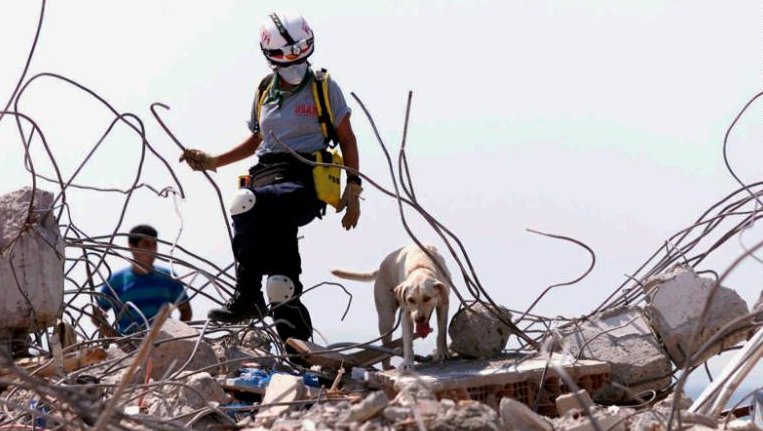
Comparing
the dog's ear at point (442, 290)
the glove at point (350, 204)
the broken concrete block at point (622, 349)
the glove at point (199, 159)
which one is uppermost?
the glove at point (199, 159)

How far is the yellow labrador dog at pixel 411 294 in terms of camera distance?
7.33 metres

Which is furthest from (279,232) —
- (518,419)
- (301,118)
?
(518,419)

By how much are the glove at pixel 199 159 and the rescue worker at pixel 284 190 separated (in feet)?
2.19

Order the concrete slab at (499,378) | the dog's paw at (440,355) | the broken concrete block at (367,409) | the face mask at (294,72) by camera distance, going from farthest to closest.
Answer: the face mask at (294,72), the dog's paw at (440,355), the concrete slab at (499,378), the broken concrete block at (367,409)

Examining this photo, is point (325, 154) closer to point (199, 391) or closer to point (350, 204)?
point (350, 204)

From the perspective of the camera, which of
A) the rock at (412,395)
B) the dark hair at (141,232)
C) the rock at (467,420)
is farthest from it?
the dark hair at (141,232)

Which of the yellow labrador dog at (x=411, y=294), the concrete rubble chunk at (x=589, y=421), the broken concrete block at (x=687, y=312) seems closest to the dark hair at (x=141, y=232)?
the yellow labrador dog at (x=411, y=294)

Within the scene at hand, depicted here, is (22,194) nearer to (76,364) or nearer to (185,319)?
(76,364)

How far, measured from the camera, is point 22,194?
28.0 ft

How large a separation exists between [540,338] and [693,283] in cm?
93

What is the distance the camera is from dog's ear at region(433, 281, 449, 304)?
7344 mm

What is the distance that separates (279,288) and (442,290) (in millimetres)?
1154

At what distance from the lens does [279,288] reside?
26.6 feet

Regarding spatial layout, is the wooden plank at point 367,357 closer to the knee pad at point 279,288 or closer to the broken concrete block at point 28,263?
the knee pad at point 279,288
